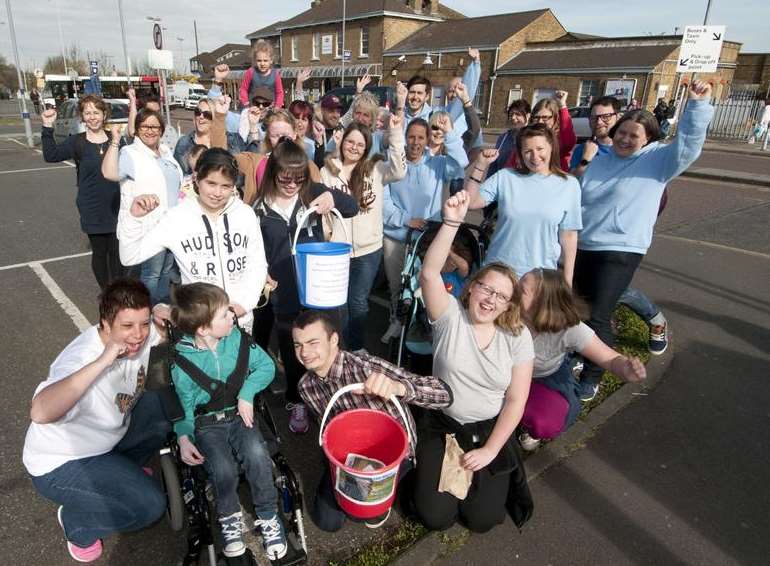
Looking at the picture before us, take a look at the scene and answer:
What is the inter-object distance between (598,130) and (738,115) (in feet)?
87.2

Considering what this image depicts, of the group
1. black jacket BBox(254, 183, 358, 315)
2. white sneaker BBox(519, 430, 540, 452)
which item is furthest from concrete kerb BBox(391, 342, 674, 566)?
black jacket BBox(254, 183, 358, 315)

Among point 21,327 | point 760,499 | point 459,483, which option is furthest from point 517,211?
point 21,327

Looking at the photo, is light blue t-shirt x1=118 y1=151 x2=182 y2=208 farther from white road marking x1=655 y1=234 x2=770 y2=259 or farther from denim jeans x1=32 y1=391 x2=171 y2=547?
white road marking x1=655 y1=234 x2=770 y2=259

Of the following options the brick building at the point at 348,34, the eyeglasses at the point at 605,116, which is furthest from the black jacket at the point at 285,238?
the brick building at the point at 348,34

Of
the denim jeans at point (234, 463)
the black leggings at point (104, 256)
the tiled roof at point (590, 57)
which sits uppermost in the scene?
the tiled roof at point (590, 57)

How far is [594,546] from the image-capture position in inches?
103

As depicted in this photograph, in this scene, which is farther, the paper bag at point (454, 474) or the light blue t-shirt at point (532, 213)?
the light blue t-shirt at point (532, 213)

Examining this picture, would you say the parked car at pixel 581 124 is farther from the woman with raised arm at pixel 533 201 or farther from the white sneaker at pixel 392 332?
the woman with raised arm at pixel 533 201

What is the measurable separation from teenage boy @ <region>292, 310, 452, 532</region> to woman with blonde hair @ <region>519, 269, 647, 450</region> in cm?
82

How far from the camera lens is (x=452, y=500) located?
2.66 metres

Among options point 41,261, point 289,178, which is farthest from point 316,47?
point 289,178

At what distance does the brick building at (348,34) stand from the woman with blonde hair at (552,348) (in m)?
39.8

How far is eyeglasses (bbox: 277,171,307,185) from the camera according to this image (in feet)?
10.4

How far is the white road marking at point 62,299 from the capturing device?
Result: 195 inches
